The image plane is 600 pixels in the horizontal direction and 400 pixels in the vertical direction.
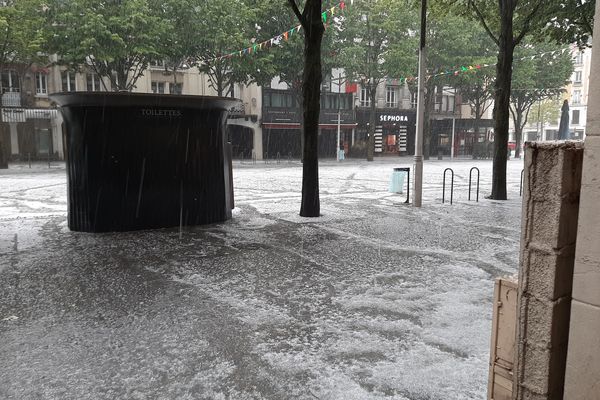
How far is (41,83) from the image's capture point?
117 ft

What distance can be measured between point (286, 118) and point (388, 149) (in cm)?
1220

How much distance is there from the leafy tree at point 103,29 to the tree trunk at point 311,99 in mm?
17865

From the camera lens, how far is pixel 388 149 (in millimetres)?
48469

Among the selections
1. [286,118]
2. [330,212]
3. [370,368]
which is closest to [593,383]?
[370,368]

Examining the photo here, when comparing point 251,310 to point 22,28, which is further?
point 22,28

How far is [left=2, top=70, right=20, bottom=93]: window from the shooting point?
1324 inches

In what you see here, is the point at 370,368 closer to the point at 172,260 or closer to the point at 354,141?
the point at 172,260

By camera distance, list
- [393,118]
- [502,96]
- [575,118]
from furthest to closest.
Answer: [575,118] < [393,118] < [502,96]

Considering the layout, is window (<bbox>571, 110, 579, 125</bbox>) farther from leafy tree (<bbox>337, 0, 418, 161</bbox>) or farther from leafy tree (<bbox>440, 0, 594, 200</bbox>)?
leafy tree (<bbox>440, 0, 594, 200</bbox>)

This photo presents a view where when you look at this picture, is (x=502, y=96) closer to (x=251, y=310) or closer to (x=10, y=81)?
(x=251, y=310)

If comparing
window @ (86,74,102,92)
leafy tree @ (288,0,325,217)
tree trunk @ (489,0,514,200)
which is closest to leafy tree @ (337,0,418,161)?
window @ (86,74,102,92)

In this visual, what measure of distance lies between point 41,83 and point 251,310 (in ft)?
122

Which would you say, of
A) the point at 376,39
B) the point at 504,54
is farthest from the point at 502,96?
the point at 376,39

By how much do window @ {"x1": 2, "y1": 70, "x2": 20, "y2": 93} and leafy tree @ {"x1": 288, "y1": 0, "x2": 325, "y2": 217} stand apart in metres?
31.0
